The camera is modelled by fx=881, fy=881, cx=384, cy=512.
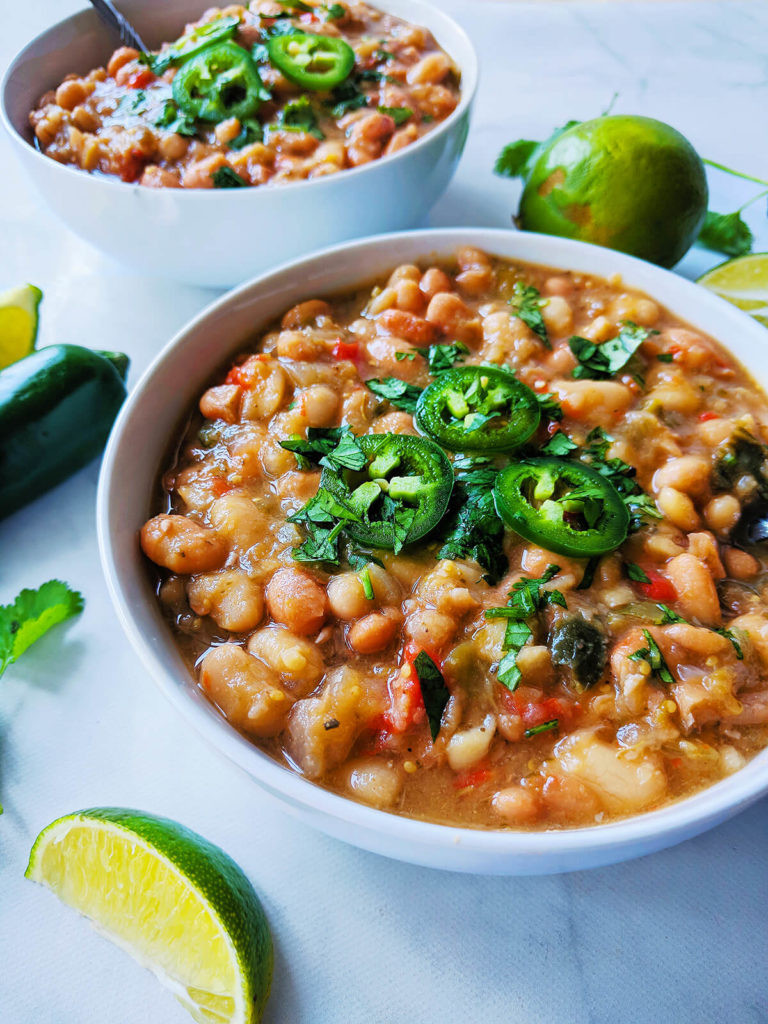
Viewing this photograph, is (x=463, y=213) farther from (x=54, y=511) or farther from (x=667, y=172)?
(x=54, y=511)

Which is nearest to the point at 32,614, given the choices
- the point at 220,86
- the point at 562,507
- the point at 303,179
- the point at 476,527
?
the point at 476,527

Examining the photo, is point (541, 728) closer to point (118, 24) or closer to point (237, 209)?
point (237, 209)

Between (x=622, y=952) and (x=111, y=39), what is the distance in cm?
443

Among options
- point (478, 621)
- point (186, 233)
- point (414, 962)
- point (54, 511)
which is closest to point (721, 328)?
point (478, 621)

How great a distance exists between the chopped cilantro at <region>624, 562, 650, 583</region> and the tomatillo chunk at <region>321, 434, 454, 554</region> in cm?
53

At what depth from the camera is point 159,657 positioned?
7.04 ft

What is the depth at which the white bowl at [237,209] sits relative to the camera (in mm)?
3174

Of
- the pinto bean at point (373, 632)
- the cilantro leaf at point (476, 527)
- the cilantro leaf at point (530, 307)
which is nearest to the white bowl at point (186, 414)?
the cilantro leaf at point (530, 307)

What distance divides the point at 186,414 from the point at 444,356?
870mm

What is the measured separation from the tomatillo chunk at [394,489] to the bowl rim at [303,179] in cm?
116

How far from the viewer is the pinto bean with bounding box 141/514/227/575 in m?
2.39

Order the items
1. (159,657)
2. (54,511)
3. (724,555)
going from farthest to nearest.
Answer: (54,511)
(724,555)
(159,657)

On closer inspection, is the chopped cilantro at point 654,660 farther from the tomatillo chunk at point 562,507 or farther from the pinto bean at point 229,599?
the pinto bean at point 229,599

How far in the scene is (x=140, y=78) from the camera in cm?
394
